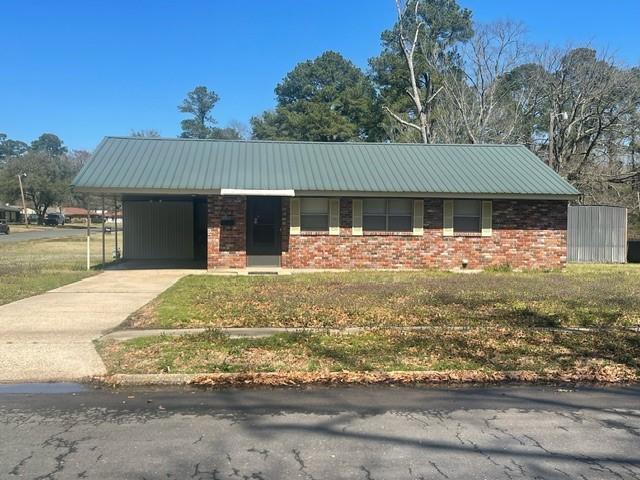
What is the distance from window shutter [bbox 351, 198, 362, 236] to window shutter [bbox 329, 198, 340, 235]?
432 millimetres

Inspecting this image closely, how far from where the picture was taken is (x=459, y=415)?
5.22 meters

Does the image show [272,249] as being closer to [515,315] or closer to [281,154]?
[281,154]

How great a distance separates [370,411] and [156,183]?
43.2 ft

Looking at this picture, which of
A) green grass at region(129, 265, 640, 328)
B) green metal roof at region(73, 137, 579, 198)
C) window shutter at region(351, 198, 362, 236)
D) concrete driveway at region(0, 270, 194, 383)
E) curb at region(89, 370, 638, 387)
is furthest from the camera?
window shutter at region(351, 198, 362, 236)

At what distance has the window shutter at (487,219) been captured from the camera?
59.1ft

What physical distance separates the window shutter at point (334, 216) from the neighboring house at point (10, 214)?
248 feet

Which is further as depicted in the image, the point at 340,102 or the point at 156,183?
the point at 340,102

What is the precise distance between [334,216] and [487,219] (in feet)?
15.6

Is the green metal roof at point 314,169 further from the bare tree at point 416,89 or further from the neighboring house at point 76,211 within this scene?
the neighboring house at point 76,211

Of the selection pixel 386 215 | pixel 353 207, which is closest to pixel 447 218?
pixel 386 215

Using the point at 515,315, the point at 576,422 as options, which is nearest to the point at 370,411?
the point at 576,422

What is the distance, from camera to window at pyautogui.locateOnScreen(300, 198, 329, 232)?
17.6m

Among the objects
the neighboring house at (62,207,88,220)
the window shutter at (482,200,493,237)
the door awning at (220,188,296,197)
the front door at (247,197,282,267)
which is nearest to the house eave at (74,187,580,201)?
the door awning at (220,188,296,197)

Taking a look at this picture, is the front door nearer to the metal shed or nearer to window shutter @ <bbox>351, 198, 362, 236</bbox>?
window shutter @ <bbox>351, 198, 362, 236</bbox>
